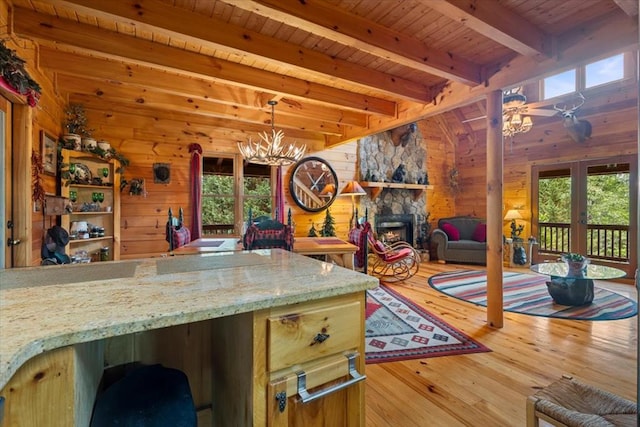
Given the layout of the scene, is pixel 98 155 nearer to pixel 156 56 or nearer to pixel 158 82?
pixel 158 82

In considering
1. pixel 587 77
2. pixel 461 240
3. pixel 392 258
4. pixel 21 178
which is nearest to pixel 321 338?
pixel 21 178

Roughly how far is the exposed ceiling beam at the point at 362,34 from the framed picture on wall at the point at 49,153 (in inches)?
96.7

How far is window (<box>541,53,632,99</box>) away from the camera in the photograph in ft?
16.3

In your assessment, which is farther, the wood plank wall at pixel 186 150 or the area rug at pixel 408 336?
the wood plank wall at pixel 186 150

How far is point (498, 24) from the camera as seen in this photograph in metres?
2.07

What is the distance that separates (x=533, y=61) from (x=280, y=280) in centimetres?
292

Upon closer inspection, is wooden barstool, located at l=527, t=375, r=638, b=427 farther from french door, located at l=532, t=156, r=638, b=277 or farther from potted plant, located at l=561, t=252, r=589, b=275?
french door, located at l=532, t=156, r=638, b=277

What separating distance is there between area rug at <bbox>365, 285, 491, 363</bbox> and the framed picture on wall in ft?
11.5

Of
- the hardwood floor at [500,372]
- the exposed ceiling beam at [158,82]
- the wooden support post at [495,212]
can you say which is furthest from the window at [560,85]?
the exposed ceiling beam at [158,82]

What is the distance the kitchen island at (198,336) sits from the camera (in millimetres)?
643

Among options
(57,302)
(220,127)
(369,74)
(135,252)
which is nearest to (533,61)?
Result: (369,74)

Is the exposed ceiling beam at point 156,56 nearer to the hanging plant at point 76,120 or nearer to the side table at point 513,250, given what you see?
the hanging plant at point 76,120

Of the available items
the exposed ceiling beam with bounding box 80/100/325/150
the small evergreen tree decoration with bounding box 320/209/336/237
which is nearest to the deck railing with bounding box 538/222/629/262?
the small evergreen tree decoration with bounding box 320/209/336/237

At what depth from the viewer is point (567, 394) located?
109 cm
